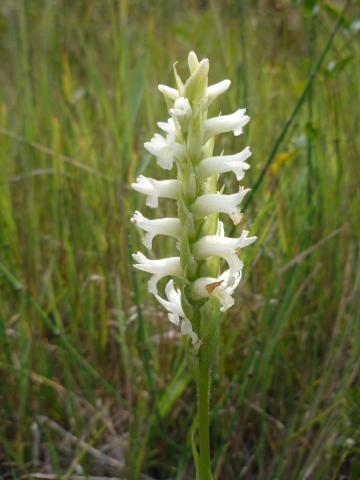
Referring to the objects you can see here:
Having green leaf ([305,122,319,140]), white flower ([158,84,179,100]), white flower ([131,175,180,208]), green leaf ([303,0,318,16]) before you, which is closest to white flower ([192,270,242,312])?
white flower ([131,175,180,208])

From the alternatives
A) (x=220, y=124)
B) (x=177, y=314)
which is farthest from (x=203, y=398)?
(x=220, y=124)

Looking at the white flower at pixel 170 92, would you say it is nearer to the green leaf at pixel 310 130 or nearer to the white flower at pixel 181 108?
the white flower at pixel 181 108

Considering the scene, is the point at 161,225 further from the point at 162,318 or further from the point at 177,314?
the point at 162,318

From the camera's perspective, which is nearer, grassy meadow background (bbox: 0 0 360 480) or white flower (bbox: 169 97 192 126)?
white flower (bbox: 169 97 192 126)

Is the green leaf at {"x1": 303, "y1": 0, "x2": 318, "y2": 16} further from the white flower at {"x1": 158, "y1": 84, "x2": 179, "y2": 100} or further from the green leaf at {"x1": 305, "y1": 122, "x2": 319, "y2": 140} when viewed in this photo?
the white flower at {"x1": 158, "y1": 84, "x2": 179, "y2": 100}

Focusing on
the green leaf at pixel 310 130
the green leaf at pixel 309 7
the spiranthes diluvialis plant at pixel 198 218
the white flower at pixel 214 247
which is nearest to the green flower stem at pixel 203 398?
the spiranthes diluvialis plant at pixel 198 218

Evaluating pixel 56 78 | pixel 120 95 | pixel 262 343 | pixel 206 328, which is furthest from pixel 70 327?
pixel 56 78

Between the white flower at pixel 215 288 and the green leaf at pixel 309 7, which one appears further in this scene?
the green leaf at pixel 309 7

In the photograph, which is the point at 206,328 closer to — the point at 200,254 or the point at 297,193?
the point at 200,254
